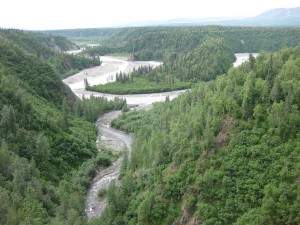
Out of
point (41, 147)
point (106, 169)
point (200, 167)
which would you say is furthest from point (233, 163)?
point (41, 147)

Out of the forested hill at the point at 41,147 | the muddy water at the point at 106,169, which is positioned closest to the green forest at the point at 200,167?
the forested hill at the point at 41,147

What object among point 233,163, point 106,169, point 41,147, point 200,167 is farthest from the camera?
point 106,169

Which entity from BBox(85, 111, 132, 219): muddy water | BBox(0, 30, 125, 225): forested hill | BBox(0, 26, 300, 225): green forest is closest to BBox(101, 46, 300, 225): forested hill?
BBox(0, 26, 300, 225): green forest

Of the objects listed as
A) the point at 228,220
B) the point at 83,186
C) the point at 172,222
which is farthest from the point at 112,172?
the point at 228,220

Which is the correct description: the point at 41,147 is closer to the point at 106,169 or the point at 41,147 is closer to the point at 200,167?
the point at 106,169

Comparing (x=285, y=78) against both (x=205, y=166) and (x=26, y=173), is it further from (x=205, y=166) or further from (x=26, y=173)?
(x=26, y=173)

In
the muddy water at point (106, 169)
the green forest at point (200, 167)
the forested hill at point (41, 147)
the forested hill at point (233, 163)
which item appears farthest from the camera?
the muddy water at point (106, 169)

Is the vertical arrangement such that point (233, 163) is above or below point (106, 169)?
above

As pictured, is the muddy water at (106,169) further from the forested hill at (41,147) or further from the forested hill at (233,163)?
the forested hill at (233,163)
